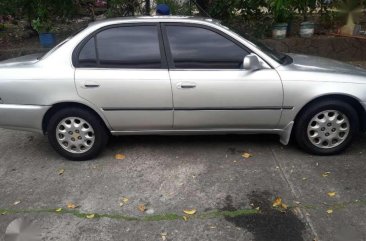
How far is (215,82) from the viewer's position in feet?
13.4

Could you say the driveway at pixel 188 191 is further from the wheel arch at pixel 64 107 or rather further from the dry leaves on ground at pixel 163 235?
the wheel arch at pixel 64 107

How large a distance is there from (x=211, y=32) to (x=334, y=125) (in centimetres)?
163

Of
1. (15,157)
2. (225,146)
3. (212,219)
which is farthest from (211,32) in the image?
(15,157)

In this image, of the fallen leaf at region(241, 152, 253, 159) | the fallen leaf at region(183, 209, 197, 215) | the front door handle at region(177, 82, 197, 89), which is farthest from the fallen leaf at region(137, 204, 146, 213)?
the fallen leaf at region(241, 152, 253, 159)

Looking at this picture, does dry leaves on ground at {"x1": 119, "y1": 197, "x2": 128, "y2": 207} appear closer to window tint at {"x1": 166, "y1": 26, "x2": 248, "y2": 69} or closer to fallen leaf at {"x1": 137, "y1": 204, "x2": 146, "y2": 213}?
fallen leaf at {"x1": 137, "y1": 204, "x2": 146, "y2": 213}

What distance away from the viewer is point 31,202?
12.2 ft

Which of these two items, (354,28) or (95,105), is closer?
(95,105)

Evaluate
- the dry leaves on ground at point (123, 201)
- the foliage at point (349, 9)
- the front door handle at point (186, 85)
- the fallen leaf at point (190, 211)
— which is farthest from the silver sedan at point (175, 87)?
the foliage at point (349, 9)

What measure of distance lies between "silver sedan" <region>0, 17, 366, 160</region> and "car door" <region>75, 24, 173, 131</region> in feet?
0.03

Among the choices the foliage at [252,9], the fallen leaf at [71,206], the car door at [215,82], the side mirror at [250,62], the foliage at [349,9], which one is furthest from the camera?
the foliage at [252,9]

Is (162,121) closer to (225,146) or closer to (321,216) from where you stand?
(225,146)

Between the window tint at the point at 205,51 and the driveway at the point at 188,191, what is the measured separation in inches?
40.6

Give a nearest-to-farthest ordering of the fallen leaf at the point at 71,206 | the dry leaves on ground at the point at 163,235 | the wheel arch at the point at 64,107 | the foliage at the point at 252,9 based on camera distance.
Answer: the dry leaves on ground at the point at 163,235 < the fallen leaf at the point at 71,206 < the wheel arch at the point at 64,107 < the foliage at the point at 252,9

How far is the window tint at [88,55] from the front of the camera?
4.18 metres
